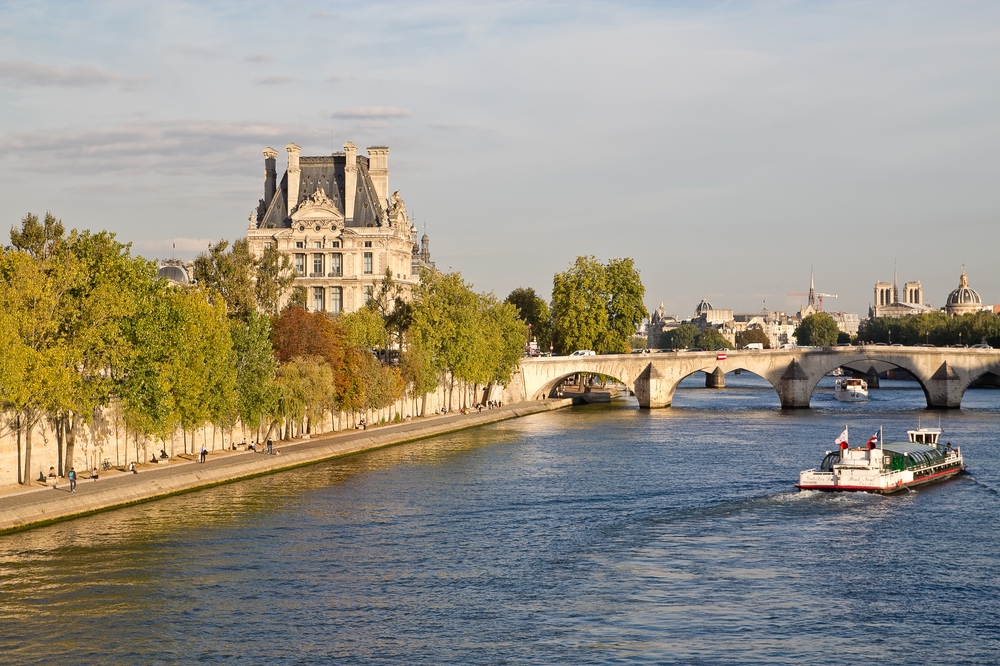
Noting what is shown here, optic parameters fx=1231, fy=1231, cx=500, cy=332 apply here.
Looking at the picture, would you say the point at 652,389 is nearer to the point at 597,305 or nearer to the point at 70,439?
the point at 597,305

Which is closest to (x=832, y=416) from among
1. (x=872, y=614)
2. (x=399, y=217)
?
(x=399, y=217)

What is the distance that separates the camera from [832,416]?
340 feet

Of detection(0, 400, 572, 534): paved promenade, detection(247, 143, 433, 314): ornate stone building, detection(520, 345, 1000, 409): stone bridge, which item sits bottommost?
detection(0, 400, 572, 534): paved promenade

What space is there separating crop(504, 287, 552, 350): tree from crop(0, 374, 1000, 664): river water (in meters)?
79.8

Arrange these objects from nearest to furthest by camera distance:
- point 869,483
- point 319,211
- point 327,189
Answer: point 869,483
point 319,211
point 327,189

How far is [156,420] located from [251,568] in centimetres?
1851

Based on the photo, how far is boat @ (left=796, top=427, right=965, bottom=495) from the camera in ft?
196

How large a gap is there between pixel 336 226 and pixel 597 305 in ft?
99.8

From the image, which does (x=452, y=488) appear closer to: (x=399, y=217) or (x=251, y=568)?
(x=251, y=568)

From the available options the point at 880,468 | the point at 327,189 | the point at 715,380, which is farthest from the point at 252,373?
the point at 715,380

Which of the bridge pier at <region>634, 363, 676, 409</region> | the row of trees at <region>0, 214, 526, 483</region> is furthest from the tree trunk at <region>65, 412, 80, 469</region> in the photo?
the bridge pier at <region>634, 363, 676, 409</region>

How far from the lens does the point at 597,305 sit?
130 m

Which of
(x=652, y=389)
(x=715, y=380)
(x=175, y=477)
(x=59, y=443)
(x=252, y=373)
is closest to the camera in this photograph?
(x=59, y=443)

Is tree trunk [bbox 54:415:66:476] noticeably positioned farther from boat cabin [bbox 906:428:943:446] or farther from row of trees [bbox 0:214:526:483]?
boat cabin [bbox 906:428:943:446]
